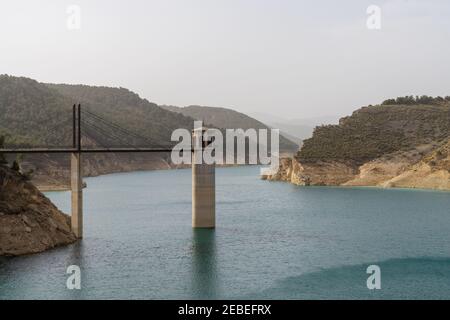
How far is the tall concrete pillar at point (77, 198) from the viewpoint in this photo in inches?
1778

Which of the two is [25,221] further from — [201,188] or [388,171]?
[388,171]

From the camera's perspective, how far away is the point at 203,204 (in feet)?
162

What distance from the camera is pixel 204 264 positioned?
118ft

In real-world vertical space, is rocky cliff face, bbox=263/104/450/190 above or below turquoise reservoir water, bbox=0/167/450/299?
above

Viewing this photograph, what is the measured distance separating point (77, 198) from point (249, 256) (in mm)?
14986

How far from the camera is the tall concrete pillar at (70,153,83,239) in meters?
45.2

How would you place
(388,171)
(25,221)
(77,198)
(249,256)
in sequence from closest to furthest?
(249,256)
(25,221)
(77,198)
(388,171)

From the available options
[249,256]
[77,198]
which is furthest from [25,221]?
[249,256]

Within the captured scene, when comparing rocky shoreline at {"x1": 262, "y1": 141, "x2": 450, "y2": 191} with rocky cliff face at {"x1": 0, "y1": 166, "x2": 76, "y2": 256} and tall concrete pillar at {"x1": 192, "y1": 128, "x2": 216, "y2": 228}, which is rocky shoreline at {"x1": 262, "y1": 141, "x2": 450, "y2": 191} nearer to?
tall concrete pillar at {"x1": 192, "y1": 128, "x2": 216, "y2": 228}

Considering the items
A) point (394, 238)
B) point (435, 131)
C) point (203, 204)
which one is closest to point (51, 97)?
point (435, 131)

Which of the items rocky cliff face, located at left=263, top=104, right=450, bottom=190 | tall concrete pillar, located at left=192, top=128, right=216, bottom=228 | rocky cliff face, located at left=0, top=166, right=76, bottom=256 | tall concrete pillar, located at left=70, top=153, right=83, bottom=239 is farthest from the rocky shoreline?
rocky cliff face, located at left=0, top=166, right=76, bottom=256

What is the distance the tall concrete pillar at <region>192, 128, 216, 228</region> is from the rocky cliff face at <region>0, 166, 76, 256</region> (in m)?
10.5

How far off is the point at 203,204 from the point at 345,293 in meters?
21.6
